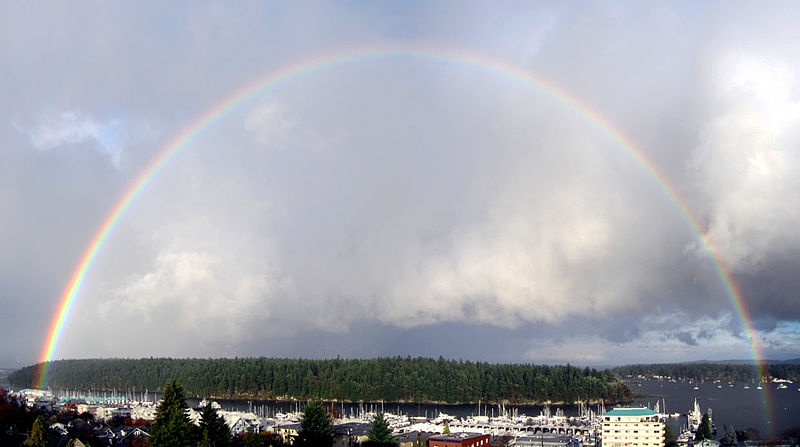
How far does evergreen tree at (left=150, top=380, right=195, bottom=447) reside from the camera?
2189 cm

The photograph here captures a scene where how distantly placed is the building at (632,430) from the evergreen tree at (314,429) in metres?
18.4

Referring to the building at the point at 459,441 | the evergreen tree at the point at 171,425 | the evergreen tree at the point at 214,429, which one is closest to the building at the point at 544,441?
the building at the point at 459,441

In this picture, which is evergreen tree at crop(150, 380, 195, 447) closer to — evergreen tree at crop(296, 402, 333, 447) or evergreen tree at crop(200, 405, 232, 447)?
evergreen tree at crop(200, 405, 232, 447)

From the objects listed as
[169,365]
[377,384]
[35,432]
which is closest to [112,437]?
[35,432]

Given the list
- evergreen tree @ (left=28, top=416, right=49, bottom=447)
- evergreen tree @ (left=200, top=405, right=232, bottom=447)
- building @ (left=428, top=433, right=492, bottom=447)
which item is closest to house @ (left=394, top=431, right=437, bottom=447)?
building @ (left=428, top=433, right=492, bottom=447)

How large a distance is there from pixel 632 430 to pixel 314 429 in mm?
20034

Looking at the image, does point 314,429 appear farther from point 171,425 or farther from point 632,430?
point 632,430

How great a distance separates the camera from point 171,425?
71.9 ft

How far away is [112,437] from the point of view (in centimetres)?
3450

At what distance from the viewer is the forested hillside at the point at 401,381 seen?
78500 millimetres

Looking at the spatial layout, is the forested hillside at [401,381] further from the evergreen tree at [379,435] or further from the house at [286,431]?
the evergreen tree at [379,435]

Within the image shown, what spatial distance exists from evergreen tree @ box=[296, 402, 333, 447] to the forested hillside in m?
50.3

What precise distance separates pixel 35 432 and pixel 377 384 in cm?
5738

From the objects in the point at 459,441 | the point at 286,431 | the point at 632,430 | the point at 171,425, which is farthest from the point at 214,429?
the point at 632,430
